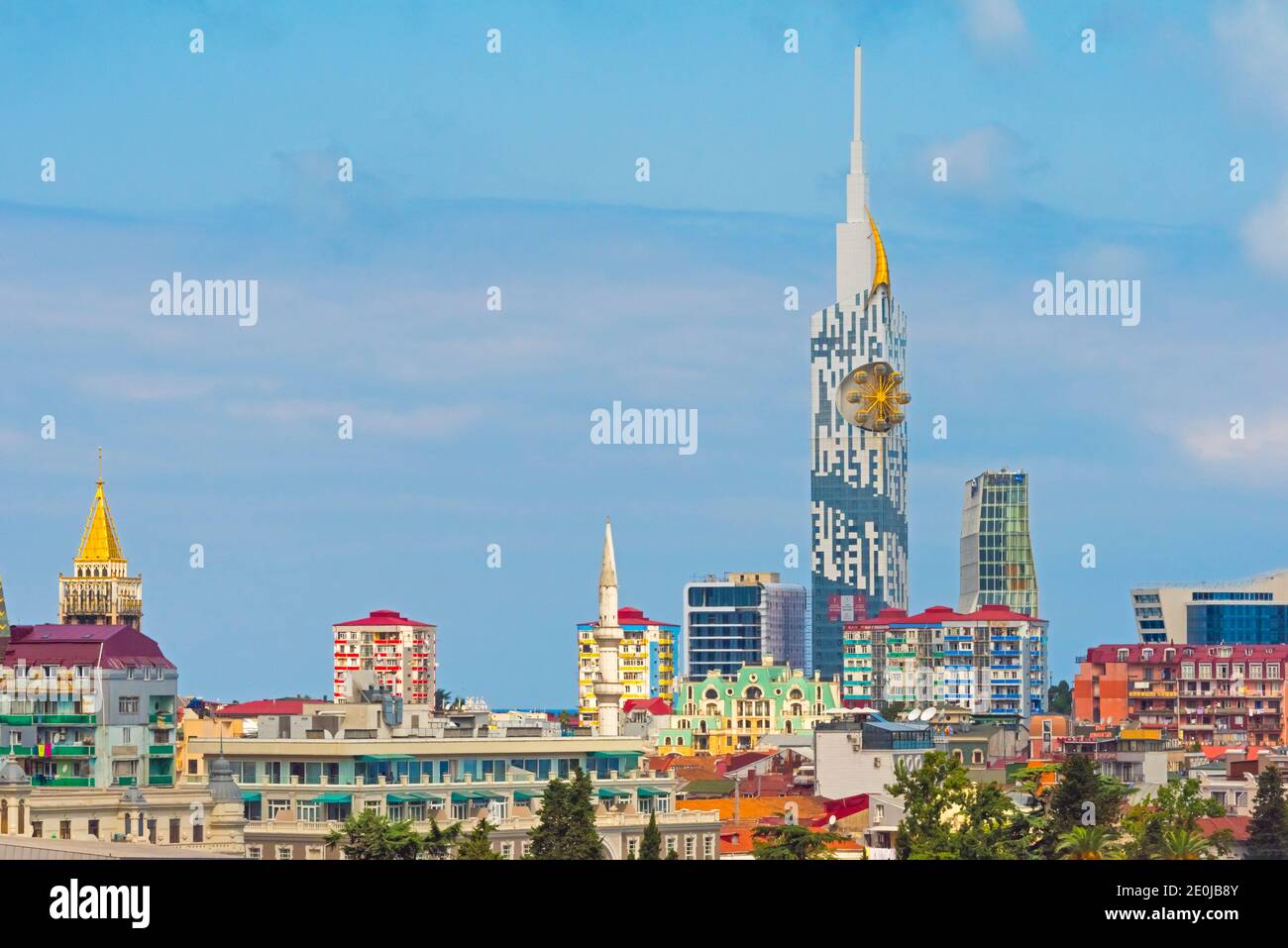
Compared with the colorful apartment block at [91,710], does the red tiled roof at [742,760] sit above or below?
below

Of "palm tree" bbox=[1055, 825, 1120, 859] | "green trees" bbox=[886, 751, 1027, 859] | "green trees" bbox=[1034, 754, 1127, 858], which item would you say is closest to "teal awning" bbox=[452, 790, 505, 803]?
"green trees" bbox=[886, 751, 1027, 859]

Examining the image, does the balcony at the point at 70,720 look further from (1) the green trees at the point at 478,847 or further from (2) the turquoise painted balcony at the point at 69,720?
(1) the green trees at the point at 478,847

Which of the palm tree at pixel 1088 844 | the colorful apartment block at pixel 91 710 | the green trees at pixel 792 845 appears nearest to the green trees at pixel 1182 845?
the palm tree at pixel 1088 844

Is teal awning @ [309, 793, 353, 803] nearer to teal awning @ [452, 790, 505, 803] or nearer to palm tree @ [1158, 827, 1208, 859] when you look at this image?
teal awning @ [452, 790, 505, 803]

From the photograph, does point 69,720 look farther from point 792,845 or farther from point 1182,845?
point 1182,845
